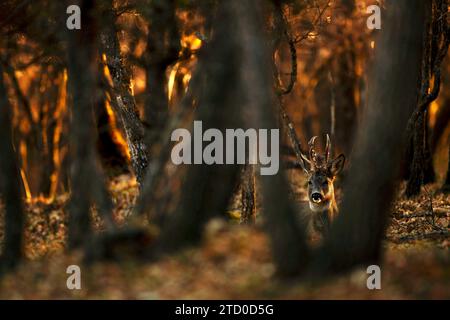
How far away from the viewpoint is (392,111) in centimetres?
1145

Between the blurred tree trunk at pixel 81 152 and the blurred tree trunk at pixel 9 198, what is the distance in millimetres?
849

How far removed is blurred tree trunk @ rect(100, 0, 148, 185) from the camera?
20125mm

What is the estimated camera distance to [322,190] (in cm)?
1708

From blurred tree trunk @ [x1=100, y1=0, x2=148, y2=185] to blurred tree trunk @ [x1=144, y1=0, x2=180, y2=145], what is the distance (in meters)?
4.71

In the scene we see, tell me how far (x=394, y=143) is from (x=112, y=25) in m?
10.0

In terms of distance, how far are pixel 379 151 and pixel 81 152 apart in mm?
4349

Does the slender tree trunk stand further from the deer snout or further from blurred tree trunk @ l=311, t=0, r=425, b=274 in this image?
the deer snout

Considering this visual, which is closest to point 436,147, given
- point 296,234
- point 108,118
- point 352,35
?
point 352,35

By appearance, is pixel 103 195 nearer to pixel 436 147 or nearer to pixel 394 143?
pixel 394 143

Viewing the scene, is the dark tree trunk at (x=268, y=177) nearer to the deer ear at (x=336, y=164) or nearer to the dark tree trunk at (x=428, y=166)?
the deer ear at (x=336, y=164)

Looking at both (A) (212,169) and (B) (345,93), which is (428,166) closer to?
(A) (212,169)

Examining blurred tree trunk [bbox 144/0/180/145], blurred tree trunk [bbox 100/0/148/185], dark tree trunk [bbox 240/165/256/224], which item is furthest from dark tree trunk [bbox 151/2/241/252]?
blurred tree trunk [bbox 144/0/180/145]
